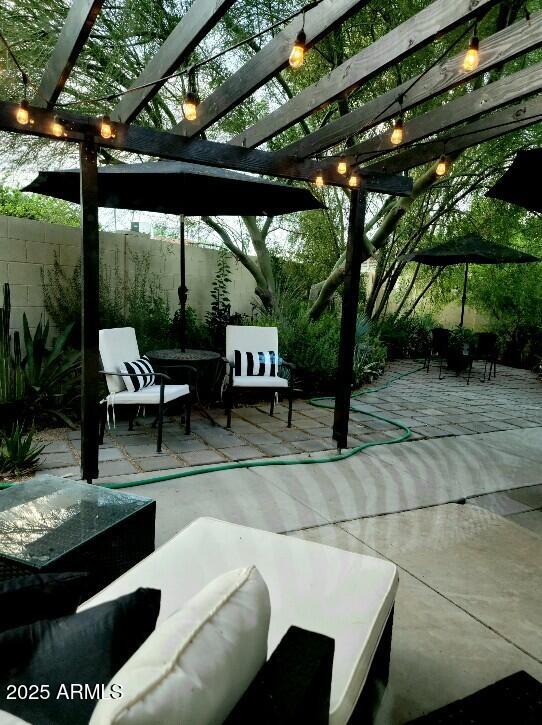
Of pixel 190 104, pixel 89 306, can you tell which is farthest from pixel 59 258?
pixel 190 104

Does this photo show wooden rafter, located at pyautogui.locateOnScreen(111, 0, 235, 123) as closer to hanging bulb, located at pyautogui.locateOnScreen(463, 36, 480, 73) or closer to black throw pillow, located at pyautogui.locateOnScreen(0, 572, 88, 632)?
hanging bulb, located at pyautogui.locateOnScreen(463, 36, 480, 73)

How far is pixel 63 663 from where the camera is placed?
32.0 inches

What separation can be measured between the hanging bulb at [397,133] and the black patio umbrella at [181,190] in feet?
3.55

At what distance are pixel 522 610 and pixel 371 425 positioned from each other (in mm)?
2953

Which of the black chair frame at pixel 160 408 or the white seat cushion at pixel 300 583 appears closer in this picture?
the white seat cushion at pixel 300 583

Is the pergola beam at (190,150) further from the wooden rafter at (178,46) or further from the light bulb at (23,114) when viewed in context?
the wooden rafter at (178,46)

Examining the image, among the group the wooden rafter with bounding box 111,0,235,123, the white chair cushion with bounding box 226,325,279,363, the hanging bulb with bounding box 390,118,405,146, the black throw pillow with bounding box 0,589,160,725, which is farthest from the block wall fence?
the black throw pillow with bounding box 0,589,160,725

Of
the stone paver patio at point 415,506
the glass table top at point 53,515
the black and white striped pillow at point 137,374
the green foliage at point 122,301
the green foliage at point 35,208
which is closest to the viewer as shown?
the glass table top at point 53,515

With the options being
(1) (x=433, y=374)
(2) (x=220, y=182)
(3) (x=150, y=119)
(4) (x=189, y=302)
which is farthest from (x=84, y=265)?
(1) (x=433, y=374)

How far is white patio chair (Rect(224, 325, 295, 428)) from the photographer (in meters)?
4.78

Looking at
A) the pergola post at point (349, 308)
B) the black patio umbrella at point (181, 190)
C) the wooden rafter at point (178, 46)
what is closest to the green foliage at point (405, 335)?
the black patio umbrella at point (181, 190)

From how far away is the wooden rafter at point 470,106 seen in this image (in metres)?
2.81

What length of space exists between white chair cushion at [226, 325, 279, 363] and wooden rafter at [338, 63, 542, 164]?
219cm

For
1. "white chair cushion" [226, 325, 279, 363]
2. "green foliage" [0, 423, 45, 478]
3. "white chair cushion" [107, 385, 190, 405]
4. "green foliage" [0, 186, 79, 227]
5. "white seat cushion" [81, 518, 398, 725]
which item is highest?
"green foliage" [0, 186, 79, 227]
